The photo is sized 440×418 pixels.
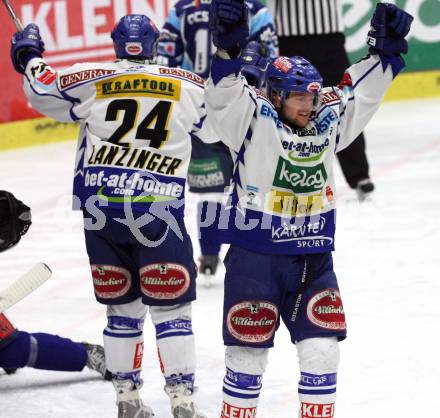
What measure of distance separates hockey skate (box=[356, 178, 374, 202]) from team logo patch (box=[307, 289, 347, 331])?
4.12 m

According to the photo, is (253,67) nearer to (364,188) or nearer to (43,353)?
(43,353)

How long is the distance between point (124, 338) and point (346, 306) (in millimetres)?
1735

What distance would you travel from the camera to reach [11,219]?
3.91 meters

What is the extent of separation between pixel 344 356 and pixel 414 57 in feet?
22.2

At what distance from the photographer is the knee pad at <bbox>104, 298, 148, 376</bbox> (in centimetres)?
424

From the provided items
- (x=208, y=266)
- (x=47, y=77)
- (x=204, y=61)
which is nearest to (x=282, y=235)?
(x=47, y=77)

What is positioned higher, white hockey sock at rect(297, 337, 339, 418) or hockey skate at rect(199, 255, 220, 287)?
white hockey sock at rect(297, 337, 339, 418)

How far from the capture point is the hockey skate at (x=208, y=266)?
20.2 ft

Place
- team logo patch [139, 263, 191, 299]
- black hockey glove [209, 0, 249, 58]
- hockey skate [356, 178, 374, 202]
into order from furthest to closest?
1. hockey skate [356, 178, 374, 202]
2. team logo patch [139, 263, 191, 299]
3. black hockey glove [209, 0, 249, 58]

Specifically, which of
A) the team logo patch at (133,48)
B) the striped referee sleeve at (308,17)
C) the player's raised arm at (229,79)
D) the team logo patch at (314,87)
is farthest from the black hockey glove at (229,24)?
the striped referee sleeve at (308,17)

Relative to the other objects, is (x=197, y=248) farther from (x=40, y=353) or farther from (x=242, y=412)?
(x=242, y=412)

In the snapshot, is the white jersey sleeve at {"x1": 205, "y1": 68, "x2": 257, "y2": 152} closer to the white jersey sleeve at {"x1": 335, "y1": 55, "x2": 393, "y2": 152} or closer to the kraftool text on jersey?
the white jersey sleeve at {"x1": 335, "y1": 55, "x2": 393, "y2": 152}

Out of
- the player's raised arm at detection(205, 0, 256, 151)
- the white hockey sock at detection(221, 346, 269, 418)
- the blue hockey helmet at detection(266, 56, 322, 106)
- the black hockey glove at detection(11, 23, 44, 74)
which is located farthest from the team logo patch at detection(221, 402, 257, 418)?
the black hockey glove at detection(11, 23, 44, 74)

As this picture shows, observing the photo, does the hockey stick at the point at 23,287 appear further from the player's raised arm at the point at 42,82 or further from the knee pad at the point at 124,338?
the player's raised arm at the point at 42,82
